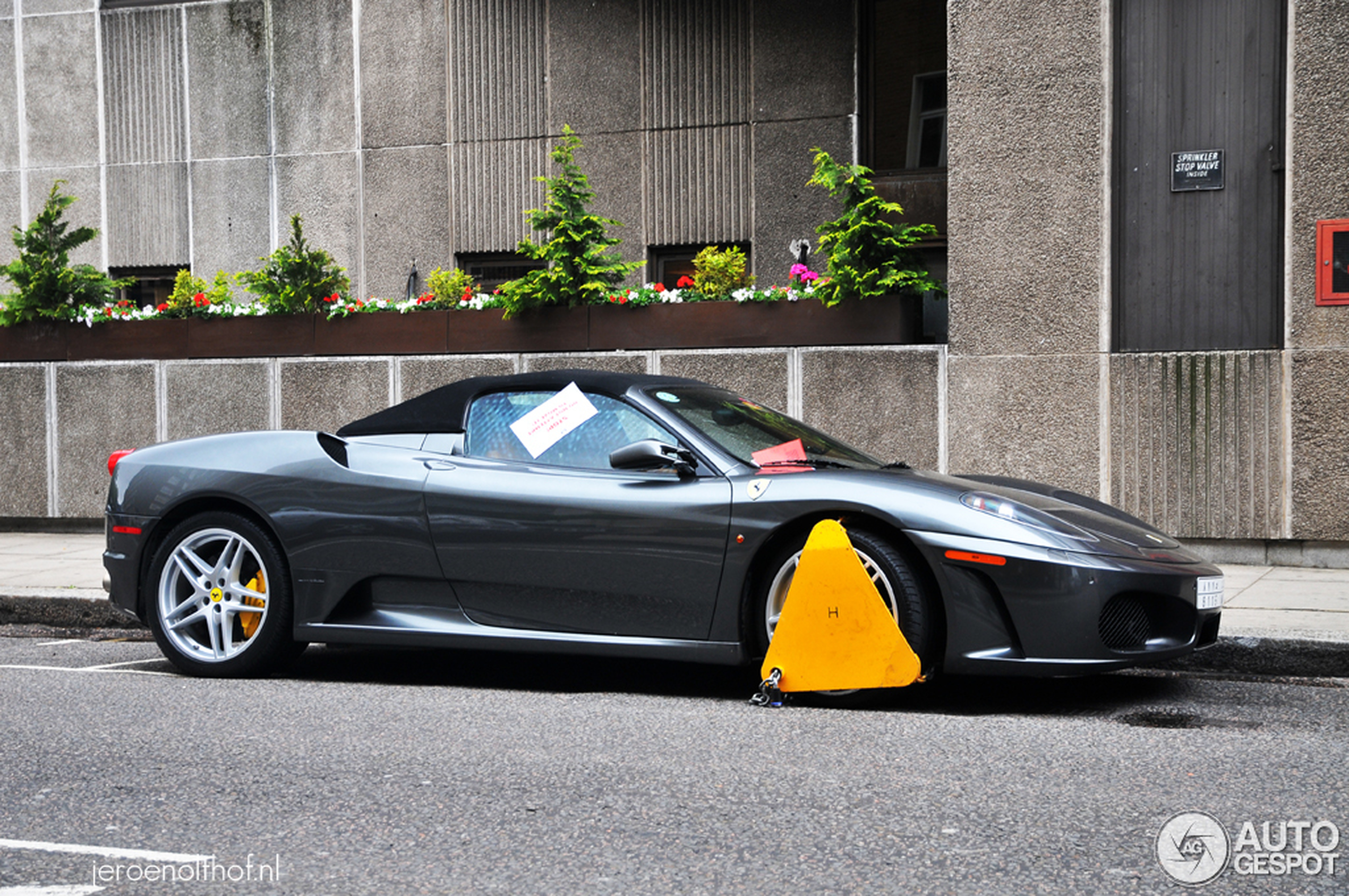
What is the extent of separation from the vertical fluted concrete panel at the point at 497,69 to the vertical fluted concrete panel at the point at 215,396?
355cm

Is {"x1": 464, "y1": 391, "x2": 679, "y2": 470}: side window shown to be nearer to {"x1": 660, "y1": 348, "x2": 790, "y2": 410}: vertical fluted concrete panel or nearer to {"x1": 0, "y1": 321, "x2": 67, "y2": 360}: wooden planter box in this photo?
{"x1": 660, "y1": 348, "x2": 790, "y2": 410}: vertical fluted concrete panel

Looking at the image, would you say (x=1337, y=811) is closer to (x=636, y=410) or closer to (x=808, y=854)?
(x=808, y=854)

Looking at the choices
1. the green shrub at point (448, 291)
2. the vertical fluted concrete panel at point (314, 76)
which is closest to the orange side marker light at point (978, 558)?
the green shrub at point (448, 291)

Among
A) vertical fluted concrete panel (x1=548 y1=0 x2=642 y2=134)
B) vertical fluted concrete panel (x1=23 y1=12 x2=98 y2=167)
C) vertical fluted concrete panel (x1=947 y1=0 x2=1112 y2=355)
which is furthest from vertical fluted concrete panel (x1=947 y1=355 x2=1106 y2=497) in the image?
vertical fluted concrete panel (x1=23 y1=12 x2=98 y2=167)

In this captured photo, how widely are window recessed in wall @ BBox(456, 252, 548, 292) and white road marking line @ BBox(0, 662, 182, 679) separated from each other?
25.3 ft

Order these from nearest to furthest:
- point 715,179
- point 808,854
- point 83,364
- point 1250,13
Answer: point 808,854 < point 1250,13 < point 83,364 < point 715,179

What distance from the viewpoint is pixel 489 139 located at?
13.4m

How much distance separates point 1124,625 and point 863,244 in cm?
530

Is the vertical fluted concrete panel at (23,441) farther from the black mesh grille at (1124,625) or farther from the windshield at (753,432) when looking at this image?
the black mesh grille at (1124,625)

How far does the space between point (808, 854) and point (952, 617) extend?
1.79m

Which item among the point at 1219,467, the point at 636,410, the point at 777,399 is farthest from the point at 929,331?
the point at 636,410

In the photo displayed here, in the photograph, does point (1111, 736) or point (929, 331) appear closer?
point (1111, 736)

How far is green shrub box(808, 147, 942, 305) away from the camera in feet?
31.6

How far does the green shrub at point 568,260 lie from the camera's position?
34.3 feet
